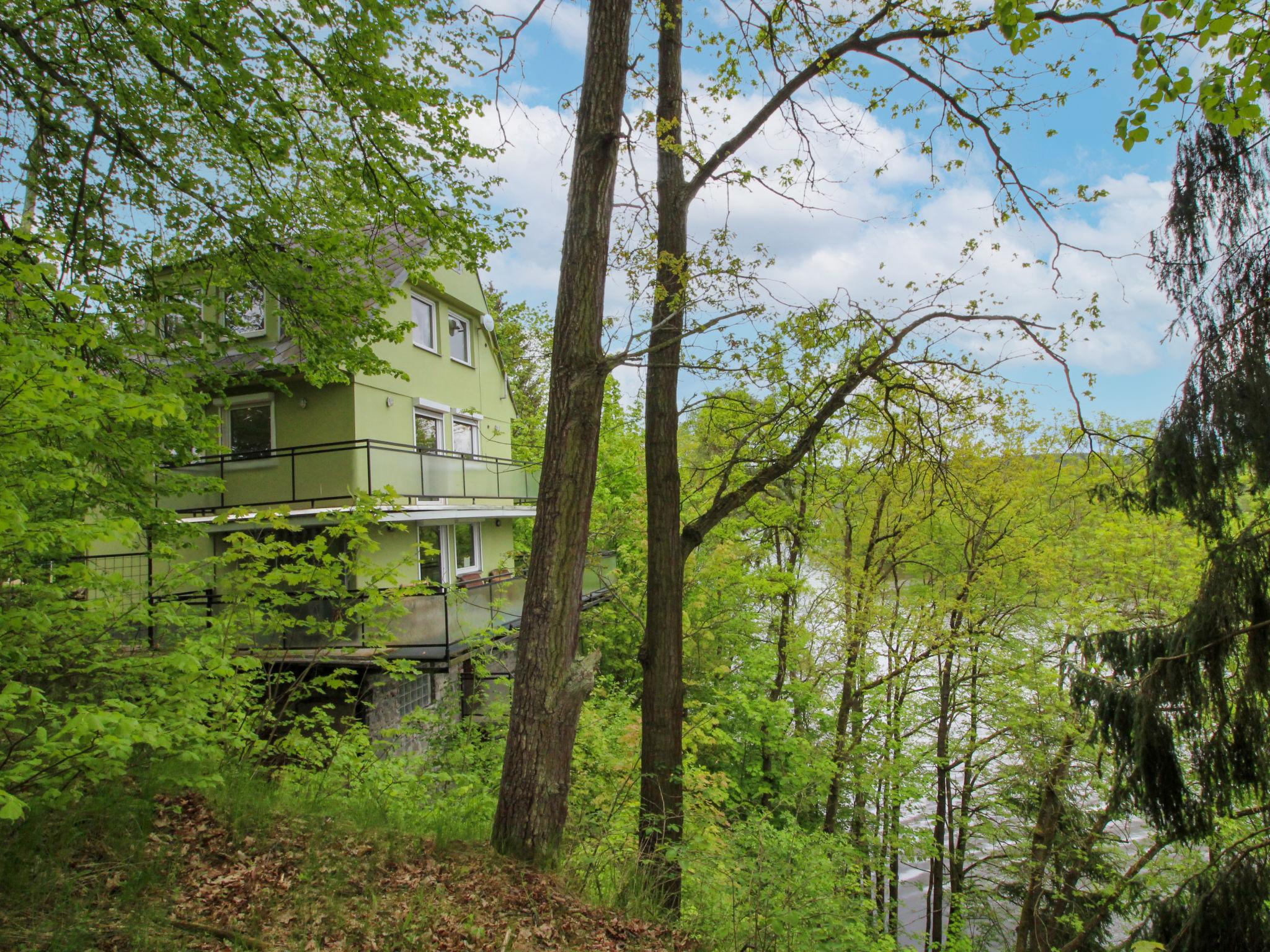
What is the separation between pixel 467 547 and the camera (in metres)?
16.8

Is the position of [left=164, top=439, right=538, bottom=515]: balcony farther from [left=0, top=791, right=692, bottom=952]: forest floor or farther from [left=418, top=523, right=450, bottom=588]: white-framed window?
[left=0, top=791, right=692, bottom=952]: forest floor

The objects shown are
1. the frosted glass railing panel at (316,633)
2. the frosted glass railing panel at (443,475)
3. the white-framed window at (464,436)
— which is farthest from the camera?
the white-framed window at (464,436)

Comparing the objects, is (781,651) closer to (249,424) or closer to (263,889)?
(249,424)

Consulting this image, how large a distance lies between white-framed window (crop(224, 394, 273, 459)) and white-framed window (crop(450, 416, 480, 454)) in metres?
3.95

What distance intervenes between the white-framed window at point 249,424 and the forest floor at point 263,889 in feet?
33.1

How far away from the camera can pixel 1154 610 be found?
10.2 meters

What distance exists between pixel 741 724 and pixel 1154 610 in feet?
25.3

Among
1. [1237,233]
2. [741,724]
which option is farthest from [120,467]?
[741,724]

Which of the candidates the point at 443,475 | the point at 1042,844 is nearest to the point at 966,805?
the point at 1042,844

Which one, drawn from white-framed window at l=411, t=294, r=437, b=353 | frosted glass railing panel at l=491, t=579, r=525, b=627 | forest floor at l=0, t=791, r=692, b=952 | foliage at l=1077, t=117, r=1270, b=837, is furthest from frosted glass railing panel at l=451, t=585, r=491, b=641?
foliage at l=1077, t=117, r=1270, b=837

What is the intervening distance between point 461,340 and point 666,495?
1178 cm

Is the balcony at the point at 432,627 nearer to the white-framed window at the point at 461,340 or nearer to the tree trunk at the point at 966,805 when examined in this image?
the white-framed window at the point at 461,340

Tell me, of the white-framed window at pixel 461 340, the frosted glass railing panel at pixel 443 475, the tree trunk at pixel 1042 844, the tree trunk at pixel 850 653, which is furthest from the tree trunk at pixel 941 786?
the white-framed window at pixel 461 340

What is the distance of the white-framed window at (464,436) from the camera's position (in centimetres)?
1645
